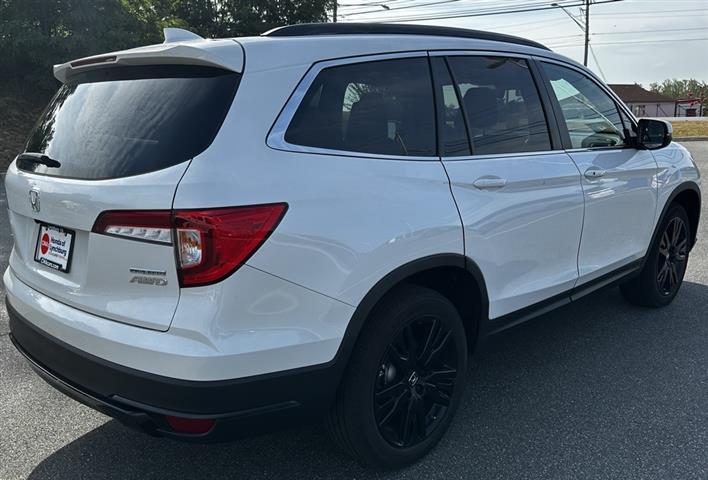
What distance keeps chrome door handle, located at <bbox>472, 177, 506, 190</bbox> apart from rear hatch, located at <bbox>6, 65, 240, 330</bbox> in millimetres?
1220

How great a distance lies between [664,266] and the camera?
4.70 m

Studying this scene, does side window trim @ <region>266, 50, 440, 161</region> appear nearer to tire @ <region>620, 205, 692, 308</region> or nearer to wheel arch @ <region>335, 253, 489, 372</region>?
wheel arch @ <region>335, 253, 489, 372</region>

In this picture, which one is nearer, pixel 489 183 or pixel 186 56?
pixel 186 56

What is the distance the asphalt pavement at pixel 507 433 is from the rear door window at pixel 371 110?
3.89 ft

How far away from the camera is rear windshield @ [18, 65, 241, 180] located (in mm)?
2102

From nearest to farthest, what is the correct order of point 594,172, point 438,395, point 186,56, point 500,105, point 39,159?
1. point 186,56
2. point 39,159
3. point 438,395
4. point 500,105
5. point 594,172

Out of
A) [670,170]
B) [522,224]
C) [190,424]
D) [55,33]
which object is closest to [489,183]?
[522,224]

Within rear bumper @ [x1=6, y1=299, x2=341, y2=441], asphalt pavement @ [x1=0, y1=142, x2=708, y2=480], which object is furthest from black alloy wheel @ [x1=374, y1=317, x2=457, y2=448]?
rear bumper @ [x1=6, y1=299, x2=341, y2=441]

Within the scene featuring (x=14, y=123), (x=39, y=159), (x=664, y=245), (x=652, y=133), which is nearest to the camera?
(x=39, y=159)

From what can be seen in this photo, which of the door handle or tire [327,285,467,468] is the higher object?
the door handle

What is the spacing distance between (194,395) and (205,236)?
528mm

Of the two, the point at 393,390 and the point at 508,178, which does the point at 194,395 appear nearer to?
the point at 393,390

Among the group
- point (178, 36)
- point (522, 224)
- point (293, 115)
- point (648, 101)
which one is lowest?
point (522, 224)

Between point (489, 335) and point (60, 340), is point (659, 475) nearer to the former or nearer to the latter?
point (489, 335)
